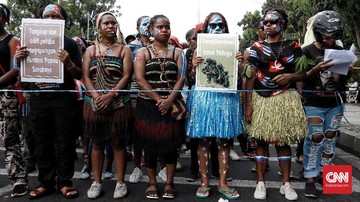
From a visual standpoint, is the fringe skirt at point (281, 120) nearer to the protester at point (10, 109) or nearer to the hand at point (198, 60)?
the hand at point (198, 60)

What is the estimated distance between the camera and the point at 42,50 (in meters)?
3.97

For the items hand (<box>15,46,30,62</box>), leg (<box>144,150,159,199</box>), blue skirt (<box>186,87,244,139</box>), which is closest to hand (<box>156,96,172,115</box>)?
blue skirt (<box>186,87,244,139</box>)

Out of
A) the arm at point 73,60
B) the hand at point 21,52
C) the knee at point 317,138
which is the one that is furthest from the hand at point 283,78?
the hand at point 21,52

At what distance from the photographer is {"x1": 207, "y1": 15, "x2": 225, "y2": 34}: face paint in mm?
4094

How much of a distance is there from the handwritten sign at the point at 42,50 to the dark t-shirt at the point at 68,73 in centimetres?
10

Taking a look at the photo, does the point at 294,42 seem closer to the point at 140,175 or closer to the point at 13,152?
the point at 140,175

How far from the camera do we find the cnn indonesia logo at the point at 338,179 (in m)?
3.60

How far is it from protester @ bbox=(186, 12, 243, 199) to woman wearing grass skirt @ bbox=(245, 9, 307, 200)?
22 cm

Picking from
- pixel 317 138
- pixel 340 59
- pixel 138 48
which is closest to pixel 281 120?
pixel 317 138

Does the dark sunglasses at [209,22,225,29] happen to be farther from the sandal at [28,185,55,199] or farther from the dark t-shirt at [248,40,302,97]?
the sandal at [28,185,55,199]

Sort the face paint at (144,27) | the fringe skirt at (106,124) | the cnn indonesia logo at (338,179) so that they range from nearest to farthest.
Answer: the cnn indonesia logo at (338,179)
the fringe skirt at (106,124)
the face paint at (144,27)

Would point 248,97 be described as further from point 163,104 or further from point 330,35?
point 330,35

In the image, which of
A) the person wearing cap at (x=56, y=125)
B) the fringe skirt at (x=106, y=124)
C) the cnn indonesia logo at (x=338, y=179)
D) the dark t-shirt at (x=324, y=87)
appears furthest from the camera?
the dark t-shirt at (x=324, y=87)

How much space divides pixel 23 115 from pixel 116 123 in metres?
1.17
